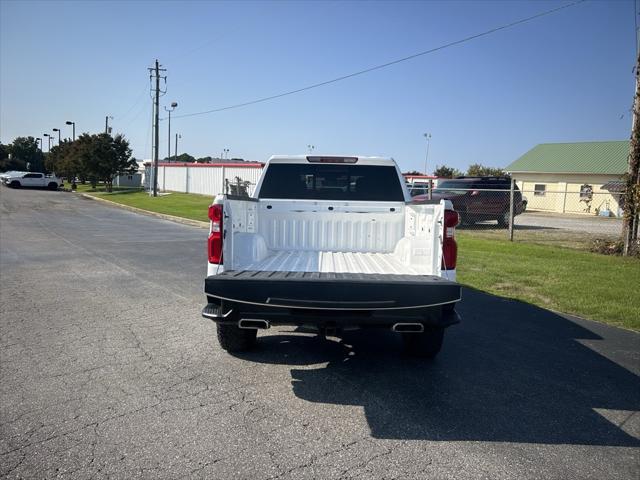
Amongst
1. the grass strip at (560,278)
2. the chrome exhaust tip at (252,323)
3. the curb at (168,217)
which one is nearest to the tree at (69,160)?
the curb at (168,217)

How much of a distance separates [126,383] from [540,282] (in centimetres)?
746

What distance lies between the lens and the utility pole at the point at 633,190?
12422 millimetres

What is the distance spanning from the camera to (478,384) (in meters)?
4.46

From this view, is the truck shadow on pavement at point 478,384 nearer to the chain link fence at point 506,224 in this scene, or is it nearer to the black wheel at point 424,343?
the black wheel at point 424,343

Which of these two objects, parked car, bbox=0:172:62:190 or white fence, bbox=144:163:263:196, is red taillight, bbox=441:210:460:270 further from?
parked car, bbox=0:172:62:190

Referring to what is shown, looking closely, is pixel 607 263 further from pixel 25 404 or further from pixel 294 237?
pixel 25 404

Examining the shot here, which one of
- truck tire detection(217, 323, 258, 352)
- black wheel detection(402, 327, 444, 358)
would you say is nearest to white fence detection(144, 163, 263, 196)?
truck tire detection(217, 323, 258, 352)

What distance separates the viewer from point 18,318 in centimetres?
616

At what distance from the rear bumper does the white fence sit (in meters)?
30.9

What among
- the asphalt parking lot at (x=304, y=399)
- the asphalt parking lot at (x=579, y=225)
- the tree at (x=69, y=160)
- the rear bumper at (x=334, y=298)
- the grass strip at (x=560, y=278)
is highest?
the tree at (x=69, y=160)

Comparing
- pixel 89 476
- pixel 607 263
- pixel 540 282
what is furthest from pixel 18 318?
pixel 607 263

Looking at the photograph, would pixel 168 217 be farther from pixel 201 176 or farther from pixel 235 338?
pixel 201 176

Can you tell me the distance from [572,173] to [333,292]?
127ft

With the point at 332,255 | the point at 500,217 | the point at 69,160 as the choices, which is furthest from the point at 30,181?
the point at 332,255
